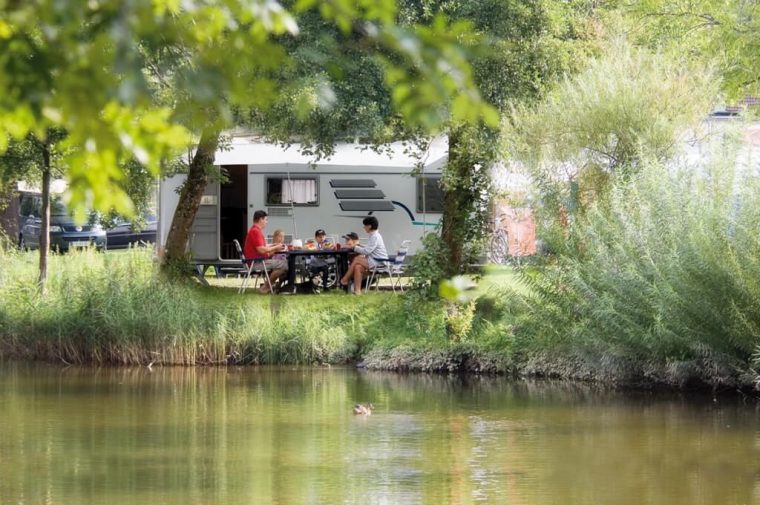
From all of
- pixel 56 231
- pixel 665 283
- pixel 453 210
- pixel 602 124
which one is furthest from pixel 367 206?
pixel 665 283

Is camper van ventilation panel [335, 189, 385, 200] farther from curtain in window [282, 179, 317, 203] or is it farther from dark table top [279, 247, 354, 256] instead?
dark table top [279, 247, 354, 256]

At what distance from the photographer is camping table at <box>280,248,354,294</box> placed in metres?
20.0

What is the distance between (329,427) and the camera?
529 inches

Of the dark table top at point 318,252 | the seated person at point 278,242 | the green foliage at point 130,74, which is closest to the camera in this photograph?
the green foliage at point 130,74

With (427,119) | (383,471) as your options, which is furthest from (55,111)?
(383,471)

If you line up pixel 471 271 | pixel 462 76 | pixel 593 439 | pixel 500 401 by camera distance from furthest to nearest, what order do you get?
pixel 471 271
pixel 500 401
pixel 593 439
pixel 462 76

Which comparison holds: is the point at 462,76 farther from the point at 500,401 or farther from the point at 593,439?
the point at 500,401

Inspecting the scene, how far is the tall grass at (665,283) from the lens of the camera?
49.5 feet

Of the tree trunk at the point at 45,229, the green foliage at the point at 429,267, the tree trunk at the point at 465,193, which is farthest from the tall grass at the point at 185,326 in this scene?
the tree trunk at the point at 465,193

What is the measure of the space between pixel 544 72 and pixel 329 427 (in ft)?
23.5

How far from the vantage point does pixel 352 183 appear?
26.2 meters

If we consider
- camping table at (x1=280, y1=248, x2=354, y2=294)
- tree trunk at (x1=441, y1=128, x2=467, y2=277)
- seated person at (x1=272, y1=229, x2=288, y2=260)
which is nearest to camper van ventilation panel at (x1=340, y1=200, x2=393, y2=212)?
seated person at (x1=272, y1=229, x2=288, y2=260)

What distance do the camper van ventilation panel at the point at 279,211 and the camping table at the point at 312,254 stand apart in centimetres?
517

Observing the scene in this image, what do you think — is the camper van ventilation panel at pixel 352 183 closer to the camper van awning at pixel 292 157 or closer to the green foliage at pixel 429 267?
the camper van awning at pixel 292 157
